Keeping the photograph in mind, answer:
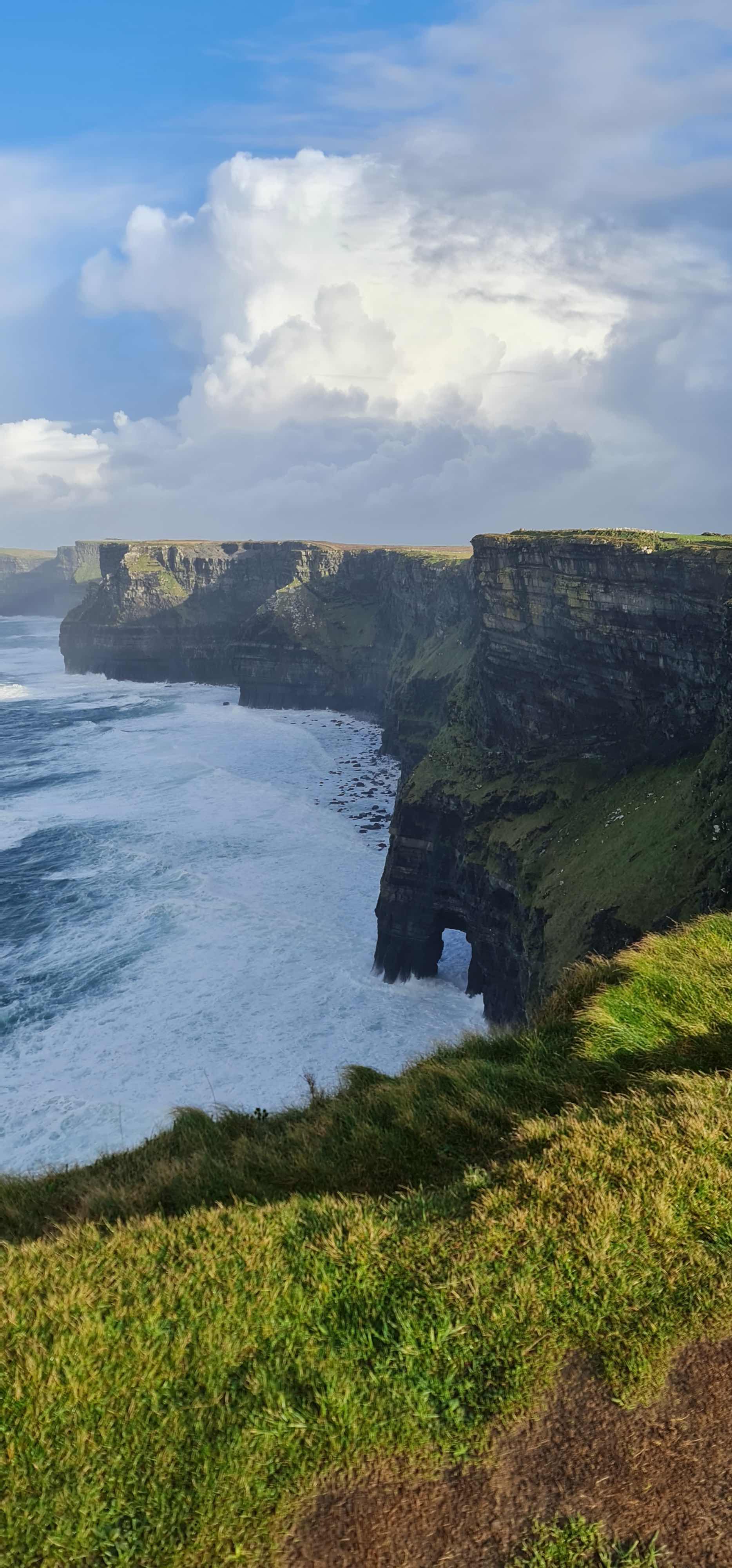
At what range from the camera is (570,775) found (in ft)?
131

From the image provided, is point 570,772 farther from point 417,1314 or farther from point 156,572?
point 156,572

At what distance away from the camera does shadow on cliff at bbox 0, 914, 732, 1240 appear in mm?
8320

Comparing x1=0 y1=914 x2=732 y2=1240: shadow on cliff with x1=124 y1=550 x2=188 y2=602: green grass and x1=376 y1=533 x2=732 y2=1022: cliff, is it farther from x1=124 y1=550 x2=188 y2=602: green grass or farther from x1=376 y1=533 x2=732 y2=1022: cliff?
x1=124 y1=550 x2=188 y2=602: green grass

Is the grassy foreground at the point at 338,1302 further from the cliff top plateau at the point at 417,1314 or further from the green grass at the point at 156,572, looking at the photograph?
the green grass at the point at 156,572

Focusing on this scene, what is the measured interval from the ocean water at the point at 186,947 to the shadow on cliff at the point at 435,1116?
3.99m

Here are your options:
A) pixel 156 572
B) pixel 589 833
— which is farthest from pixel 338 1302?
pixel 156 572

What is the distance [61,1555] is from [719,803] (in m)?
26.5

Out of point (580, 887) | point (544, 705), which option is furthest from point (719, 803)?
point (544, 705)

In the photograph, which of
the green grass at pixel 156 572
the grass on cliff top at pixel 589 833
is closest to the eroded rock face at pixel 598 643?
the grass on cliff top at pixel 589 833

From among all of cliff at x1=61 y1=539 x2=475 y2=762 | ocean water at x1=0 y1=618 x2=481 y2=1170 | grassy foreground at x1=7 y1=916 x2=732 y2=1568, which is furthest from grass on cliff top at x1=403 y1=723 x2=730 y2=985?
cliff at x1=61 y1=539 x2=475 y2=762

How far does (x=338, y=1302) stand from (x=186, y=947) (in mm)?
38017

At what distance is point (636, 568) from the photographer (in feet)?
118

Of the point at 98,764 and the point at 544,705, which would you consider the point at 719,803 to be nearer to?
the point at 544,705

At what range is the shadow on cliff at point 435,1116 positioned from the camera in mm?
8320
